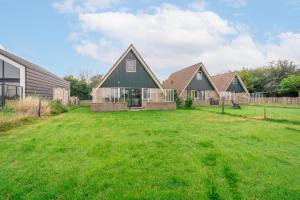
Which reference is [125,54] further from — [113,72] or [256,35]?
[256,35]

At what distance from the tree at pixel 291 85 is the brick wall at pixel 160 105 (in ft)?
82.2

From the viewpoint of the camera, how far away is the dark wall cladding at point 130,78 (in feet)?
68.5

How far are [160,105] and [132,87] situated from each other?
11.1ft

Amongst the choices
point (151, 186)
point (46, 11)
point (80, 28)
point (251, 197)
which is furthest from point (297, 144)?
point (80, 28)

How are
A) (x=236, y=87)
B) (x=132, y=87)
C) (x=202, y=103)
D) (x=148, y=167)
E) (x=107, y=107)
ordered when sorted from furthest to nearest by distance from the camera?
(x=236, y=87)
(x=202, y=103)
(x=132, y=87)
(x=107, y=107)
(x=148, y=167)

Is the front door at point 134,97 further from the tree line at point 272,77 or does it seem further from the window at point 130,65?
the tree line at point 272,77

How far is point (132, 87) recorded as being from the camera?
70.0 ft

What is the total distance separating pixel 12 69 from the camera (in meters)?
16.9

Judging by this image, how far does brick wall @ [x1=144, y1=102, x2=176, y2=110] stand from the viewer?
Answer: 20344mm

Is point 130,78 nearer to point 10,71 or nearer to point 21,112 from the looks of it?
point 10,71

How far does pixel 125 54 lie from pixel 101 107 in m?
5.82

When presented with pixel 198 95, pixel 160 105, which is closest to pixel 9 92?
pixel 160 105

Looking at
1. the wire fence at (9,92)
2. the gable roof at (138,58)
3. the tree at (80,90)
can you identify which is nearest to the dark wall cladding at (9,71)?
the wire fence at (9,92)

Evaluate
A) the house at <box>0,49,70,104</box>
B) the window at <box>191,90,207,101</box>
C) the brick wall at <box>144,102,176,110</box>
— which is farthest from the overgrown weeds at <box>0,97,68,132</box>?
the window at <box>191,90,207,101</box>
